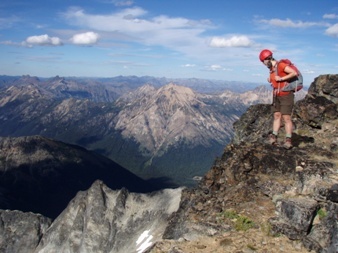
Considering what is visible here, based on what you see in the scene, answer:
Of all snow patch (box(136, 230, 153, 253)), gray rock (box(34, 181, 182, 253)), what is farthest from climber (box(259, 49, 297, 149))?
gray rock (box(34, 181, 182, 253))

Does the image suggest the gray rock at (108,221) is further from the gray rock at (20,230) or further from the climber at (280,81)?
the climber at (280,81)

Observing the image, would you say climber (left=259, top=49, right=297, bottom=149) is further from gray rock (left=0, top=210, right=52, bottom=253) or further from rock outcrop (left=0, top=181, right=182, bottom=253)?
gray rock (left=0, top=210, right=52, bottom=253)

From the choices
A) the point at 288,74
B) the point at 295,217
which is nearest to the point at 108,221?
the point at 295,217

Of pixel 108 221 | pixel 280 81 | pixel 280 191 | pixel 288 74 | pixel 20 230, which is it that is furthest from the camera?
pixel 20 230

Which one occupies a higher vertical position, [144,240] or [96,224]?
[144,240]

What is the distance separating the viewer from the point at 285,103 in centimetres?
2716

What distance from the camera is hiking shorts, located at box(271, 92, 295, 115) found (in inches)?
1057

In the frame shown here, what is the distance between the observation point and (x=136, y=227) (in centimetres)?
14250

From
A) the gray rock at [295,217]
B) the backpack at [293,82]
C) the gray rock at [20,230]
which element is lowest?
the gray rock at [20,230]

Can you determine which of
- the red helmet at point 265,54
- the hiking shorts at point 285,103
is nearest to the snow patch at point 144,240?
the hiking shorts at point 285,103

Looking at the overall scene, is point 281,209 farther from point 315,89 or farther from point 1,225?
point 1,225

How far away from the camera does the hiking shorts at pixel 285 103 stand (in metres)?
26.8

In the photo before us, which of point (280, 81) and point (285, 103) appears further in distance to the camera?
point (285, 103)

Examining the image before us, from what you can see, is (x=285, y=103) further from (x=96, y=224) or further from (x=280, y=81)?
(x=96, y=224)
